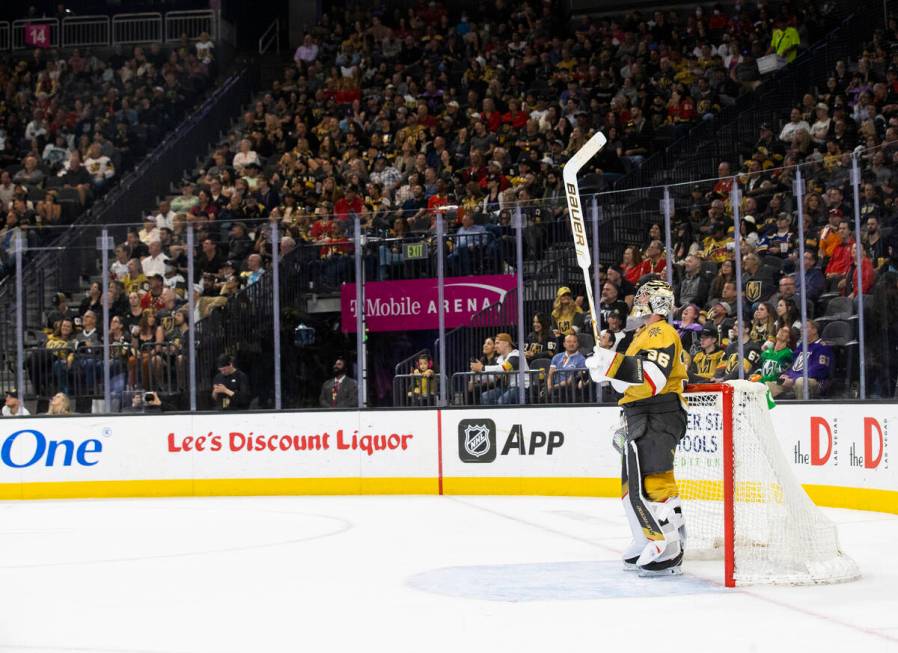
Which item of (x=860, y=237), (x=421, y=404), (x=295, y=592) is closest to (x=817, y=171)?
(x=860, y=237)

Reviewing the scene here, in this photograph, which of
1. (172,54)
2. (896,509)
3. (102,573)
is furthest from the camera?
(172,54)

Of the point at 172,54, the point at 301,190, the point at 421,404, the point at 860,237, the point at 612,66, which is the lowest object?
the point at 421,404

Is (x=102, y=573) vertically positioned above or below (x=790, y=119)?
below

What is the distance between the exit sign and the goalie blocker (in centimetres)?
600

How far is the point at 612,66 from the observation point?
60.3 feet

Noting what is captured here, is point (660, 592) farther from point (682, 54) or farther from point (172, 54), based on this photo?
point (172, 54)

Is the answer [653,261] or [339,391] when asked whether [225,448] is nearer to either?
[339,391]

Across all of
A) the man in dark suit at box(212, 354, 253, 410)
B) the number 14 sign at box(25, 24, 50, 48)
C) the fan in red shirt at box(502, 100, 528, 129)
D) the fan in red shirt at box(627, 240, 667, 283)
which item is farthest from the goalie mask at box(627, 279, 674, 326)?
the number 14 sign at box(25, 24, 50, 48)

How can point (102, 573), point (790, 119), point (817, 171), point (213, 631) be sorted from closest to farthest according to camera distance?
point (213, 631), point (102, 573), point (817, 171), point (790, 119)

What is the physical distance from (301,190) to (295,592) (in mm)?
11735

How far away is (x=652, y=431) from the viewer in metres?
6.89

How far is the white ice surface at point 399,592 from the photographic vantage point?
5.09 m

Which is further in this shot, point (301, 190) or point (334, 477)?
point (301, 190)

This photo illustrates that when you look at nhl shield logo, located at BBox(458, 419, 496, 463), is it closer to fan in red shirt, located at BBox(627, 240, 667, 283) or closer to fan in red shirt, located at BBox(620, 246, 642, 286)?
fan in red shirt, located at BBox(620, 246, 642, 286)
